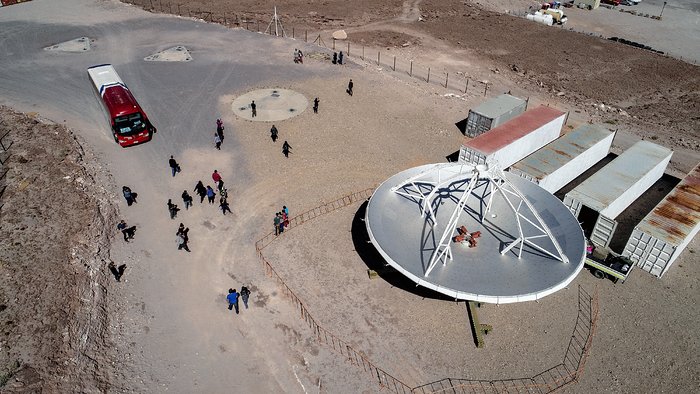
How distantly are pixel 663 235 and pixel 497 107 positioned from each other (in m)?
21.1

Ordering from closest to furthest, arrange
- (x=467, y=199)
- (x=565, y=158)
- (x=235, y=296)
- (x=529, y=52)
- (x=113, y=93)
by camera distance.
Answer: (x=235, y=296), (x=467, y=199), (x=565, y=158), (x=113, y=93), (x=529, y=52)

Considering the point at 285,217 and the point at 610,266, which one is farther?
the point at 285,217

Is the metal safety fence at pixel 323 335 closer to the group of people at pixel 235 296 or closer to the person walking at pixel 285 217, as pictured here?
the person walking at pixel 285 217

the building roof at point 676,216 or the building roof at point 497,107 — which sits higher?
the building roof at point 497,107

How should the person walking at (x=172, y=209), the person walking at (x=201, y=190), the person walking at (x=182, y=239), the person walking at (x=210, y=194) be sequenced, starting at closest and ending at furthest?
the person walking at (x=182, y=239)
the person walking at (x=172, y=209)
the person walking at (x=210, y=194)
the person walking at (x=201, y=190)

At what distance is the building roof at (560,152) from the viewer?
38531mm

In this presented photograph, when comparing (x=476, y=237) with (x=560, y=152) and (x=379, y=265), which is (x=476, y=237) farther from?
(x=560, y=152)

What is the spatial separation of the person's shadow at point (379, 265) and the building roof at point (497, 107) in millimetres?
18329

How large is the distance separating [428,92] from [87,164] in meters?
36.9

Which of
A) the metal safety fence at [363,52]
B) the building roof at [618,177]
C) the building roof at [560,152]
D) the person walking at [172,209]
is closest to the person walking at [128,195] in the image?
the person walking at [172,209]

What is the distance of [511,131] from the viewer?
43312mm

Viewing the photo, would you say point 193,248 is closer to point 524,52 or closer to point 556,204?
point 556,204

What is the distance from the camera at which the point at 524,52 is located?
71312 millimetres

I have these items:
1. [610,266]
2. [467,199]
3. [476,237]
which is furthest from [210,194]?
[610,266]
